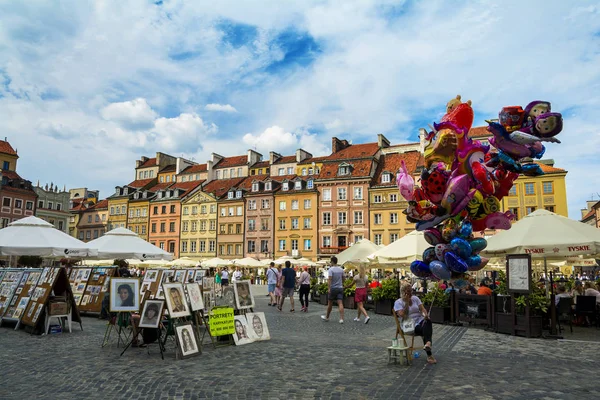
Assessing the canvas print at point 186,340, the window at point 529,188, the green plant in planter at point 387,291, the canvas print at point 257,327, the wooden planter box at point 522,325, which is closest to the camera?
the canvas print at point 186,340

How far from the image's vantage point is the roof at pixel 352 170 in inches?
2176

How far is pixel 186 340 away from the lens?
914 centimetres

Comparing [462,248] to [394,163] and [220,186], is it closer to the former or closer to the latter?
[394,163]

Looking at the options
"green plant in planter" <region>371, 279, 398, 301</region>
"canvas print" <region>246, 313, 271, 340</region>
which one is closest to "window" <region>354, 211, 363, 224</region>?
"green plant in planter" <region>371, 279, 398, 301</region>

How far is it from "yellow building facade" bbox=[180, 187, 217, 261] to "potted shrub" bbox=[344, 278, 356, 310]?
1746 inches

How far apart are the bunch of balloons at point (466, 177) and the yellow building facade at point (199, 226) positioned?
177ft

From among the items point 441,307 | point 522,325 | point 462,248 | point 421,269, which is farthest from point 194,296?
point 441,307

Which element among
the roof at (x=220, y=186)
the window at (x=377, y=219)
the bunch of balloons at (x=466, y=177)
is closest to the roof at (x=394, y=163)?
the window at (x=377, y=219)

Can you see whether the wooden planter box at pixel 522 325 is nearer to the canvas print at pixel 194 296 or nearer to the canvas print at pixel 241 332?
the canvas print at pixel 241 332

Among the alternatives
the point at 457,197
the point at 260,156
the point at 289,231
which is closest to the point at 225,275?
the point at 457,197

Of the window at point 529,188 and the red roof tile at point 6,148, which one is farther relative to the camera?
the red roof tile at point 6,148

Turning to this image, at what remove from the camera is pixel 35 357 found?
29.3ft

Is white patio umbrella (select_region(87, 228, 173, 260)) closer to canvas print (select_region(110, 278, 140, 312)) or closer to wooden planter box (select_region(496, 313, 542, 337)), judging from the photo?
canvas print (select_region(110, 278, 140, 312))

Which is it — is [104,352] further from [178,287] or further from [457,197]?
[457,197]
